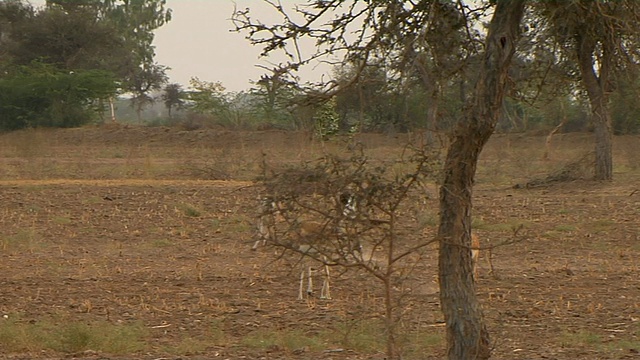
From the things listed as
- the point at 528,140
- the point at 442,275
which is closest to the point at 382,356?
the point at 442,275

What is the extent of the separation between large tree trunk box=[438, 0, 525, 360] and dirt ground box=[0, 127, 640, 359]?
33 centimetres

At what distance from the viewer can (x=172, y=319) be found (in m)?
9.27

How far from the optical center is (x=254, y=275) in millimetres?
11734

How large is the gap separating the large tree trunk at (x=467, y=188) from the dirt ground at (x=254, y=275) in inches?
13.0

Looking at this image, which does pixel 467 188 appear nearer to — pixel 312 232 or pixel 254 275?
pixel 312 232

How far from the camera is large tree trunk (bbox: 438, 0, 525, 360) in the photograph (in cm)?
612

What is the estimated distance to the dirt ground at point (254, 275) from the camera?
8172mm

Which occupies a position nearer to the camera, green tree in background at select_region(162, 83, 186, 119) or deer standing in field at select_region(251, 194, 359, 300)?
deer standing in field at select_region(251, 194, 359, 300)

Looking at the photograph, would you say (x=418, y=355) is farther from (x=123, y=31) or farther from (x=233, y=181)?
(x=123, y=31)

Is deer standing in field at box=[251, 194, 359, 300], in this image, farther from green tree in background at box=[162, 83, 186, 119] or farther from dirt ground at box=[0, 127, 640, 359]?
green tree in background at box=[162, 83, 186, 119]

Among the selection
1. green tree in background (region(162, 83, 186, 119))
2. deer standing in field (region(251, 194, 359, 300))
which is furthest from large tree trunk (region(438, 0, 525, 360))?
green tree in background (region(162, 83, 186, 119))

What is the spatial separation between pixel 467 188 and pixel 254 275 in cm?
577

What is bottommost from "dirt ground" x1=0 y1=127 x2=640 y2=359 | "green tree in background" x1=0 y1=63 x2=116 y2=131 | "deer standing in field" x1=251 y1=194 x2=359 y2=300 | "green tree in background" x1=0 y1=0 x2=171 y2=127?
"dirt ground" x1=0 y1=127 x2=640 y2=359

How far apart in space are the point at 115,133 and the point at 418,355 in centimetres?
3254
